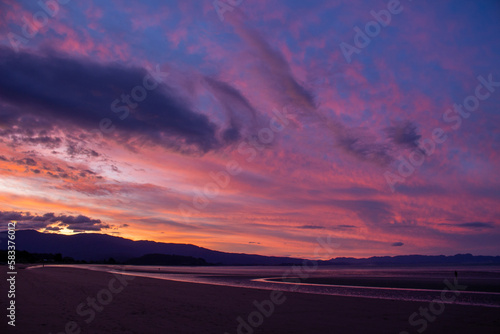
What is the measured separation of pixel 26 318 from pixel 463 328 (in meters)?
17.9

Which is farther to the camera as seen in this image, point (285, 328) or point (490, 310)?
point (490, 310)

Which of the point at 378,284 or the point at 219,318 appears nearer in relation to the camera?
the point at 219,318

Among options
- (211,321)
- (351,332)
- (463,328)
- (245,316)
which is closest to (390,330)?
Answer: (351,332)

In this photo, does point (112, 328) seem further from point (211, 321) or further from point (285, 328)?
point (285, 328)

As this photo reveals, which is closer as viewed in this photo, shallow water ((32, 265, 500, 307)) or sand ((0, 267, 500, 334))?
sand ((0, 267, 500, 334))

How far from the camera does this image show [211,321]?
1470 cm

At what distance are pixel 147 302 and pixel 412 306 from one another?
16.4 m

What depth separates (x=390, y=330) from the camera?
543 inches

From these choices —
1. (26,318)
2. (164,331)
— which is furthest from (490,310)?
(26,318)

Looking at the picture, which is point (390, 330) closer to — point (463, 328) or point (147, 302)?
point (463, 328)

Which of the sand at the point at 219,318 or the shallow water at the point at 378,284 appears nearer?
the sand at the point at 219,318

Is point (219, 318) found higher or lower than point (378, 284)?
higher

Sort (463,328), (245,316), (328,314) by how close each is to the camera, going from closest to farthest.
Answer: (463,328), (245,316), (328,314)

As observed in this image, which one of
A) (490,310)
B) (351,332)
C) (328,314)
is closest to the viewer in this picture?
(351,332)
